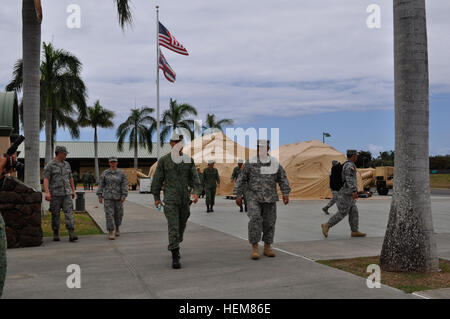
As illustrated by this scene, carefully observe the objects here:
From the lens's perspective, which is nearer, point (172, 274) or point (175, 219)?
point (172, 274)

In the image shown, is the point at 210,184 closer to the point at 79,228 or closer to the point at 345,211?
the point at 79,228

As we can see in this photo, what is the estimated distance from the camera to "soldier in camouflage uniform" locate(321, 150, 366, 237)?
9180 mm

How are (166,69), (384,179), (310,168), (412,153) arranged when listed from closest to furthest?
(412,153) → (310,168) → (166,69) → (384,179)

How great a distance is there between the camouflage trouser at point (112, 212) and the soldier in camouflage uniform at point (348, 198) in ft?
14.2

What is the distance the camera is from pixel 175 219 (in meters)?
6.68

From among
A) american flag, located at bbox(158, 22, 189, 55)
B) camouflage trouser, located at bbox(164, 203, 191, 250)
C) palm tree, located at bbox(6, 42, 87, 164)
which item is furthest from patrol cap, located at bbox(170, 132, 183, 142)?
palm tree, located at bbox(6, 42, 87, 164)

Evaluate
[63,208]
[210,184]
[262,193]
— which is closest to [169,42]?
[210,184]

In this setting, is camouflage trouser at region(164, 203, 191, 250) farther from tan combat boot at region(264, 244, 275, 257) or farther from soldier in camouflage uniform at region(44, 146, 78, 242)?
soldier in camouflage uniform at region(44, 146, 78, 242)

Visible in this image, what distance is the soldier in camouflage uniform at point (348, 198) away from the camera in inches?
361

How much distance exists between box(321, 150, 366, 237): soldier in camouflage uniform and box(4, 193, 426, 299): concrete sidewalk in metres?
1.70

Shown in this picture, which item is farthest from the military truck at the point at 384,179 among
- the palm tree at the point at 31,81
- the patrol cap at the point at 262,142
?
the patrol cap at the point at 262,142

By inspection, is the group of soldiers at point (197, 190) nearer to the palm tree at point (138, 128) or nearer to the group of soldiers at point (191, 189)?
the group of soldiers at point (191, 189)

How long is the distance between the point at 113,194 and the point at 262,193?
3748 millimetres
